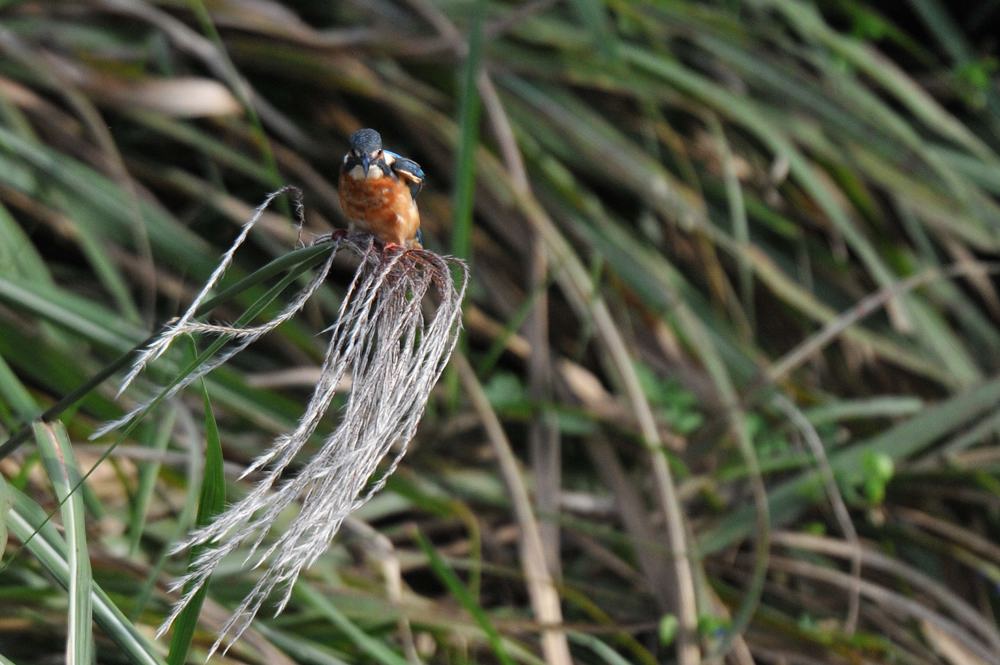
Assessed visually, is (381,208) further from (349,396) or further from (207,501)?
(207,501)

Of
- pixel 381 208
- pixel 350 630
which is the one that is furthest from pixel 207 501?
pixel 350 630

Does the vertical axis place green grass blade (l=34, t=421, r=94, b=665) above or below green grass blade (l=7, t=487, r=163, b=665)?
above

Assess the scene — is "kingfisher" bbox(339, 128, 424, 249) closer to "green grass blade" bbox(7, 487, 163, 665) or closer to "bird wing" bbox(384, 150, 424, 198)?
"bird wing" bbox(384, 150, 424, 198)

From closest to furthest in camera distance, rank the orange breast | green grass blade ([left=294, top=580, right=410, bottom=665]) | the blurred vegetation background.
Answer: the orange breast → green grass blade ([left=294, top=580, right=410, bottom=665]) → the blurred vegetation background

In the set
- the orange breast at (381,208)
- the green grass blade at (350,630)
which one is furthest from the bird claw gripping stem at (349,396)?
the green grass blade at (350,630)

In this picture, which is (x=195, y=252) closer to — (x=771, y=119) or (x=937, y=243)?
(x=771, y=119)

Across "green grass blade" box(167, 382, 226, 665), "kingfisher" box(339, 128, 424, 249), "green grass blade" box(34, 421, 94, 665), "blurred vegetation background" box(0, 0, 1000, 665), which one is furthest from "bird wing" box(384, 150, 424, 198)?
"blurred vegetation background" box(0, 0, 1000, 665)
